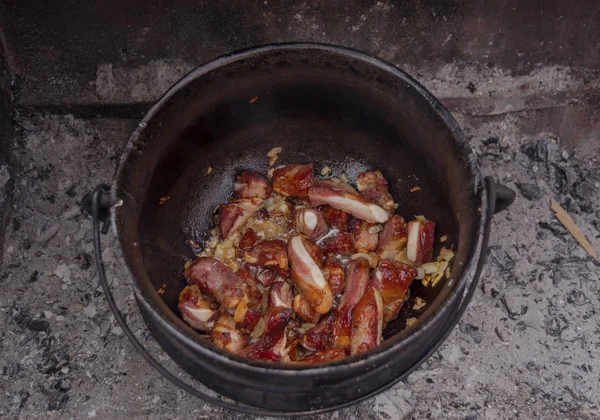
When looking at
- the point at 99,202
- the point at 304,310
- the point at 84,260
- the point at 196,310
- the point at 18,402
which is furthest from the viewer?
the point at 84,260

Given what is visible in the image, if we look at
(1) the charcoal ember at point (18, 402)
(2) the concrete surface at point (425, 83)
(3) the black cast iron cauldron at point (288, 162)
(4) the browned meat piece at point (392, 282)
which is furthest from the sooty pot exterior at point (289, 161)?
(1) the charcoal ember at point (18, 402)

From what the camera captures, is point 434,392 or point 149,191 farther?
point 434,392

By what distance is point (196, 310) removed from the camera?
8.44ft

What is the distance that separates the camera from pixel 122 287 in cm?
317

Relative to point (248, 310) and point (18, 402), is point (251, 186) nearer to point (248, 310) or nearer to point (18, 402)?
point (248, 310)

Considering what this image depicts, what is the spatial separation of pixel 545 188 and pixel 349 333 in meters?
1.84

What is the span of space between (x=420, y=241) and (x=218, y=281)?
3.37 ft

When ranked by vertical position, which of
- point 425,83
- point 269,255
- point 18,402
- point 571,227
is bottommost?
point 18,402

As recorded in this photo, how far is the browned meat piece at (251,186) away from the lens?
3123mm

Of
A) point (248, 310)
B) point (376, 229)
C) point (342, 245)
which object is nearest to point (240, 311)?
point (248, 310)

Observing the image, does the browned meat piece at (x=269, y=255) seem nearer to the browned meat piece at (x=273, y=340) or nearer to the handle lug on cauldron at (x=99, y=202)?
the browned meat piece at (x=273, y=340)

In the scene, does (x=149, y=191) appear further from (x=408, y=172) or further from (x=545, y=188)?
(x=545, y=188)

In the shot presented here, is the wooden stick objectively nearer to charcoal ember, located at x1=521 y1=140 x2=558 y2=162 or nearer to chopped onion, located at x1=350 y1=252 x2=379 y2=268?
charcoal ember, located at x1=521 y1=140 x2=558 y2=162

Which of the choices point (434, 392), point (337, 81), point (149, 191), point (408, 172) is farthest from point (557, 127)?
point (149, 191)
